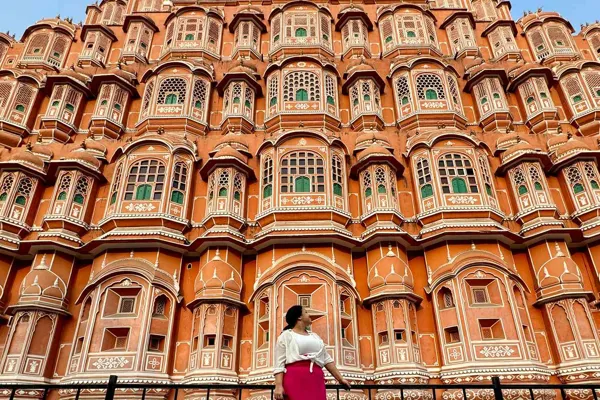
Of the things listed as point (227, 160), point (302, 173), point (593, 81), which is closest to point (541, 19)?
point (593, 81)

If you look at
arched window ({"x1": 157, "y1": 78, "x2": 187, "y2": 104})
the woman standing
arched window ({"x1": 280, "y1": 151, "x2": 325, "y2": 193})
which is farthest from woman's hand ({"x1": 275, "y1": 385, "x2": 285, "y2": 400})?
arched window ({"x1": 157, "y1": 78, "x2": 187, "y2": 104})

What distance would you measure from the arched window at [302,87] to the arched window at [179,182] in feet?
19.4

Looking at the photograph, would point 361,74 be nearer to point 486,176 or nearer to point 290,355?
point 486,176

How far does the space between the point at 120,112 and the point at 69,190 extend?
18.0ft

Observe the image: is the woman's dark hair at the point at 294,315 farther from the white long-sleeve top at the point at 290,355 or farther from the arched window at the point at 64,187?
the arched window at the point at 64,187

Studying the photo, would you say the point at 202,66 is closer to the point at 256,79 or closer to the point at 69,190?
the point at 256,79

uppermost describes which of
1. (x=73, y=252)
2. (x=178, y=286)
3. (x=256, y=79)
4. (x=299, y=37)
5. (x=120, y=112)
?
(x=299, y=37)

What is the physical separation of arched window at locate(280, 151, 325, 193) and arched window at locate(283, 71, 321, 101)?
4116 millimetres

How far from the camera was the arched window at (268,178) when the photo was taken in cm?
1691

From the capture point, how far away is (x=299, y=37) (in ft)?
79.3

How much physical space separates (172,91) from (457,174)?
1304 cm

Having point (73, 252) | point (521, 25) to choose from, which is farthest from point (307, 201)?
point (521, 25)

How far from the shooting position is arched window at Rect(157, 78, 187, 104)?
20.7 metres

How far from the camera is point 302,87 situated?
2080 centimetres
